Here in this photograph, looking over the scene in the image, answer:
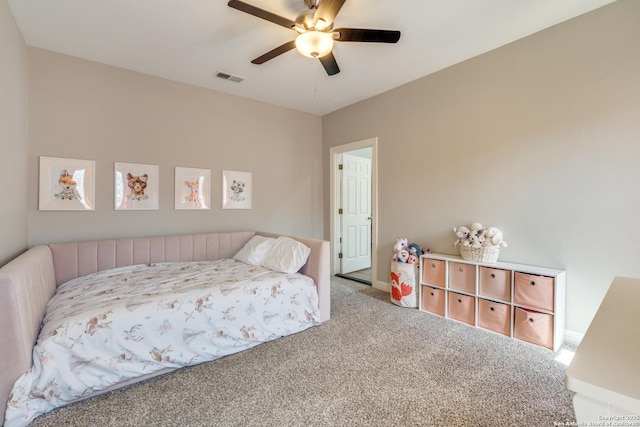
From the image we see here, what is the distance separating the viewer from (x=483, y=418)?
1.47m

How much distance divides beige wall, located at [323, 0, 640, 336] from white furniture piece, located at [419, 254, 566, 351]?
0.81 ft

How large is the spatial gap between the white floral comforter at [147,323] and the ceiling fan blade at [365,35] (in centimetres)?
194

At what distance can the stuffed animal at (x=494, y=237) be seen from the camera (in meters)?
2.52

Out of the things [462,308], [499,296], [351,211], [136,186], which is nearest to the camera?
[499,296]

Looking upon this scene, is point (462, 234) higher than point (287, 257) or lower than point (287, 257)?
higher

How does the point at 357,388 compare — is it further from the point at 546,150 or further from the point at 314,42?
the point at 546,150

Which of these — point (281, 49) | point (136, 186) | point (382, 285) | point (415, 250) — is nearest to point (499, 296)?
point (415, 250)

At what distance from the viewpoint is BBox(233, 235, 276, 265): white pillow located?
3.00 m

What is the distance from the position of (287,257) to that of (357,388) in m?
1.33

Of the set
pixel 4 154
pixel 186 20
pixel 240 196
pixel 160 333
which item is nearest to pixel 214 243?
pixel 240 196

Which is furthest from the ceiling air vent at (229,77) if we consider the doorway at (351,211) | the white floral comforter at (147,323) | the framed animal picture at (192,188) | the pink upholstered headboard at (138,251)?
the white floral comforter at (147,323)

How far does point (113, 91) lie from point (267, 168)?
6.10 feet

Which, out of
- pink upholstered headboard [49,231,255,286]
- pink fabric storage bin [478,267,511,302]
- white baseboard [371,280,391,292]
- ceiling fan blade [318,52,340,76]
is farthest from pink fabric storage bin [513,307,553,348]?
pink upholstered headboard [49,231,255,286]

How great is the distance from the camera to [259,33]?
2.32 m
